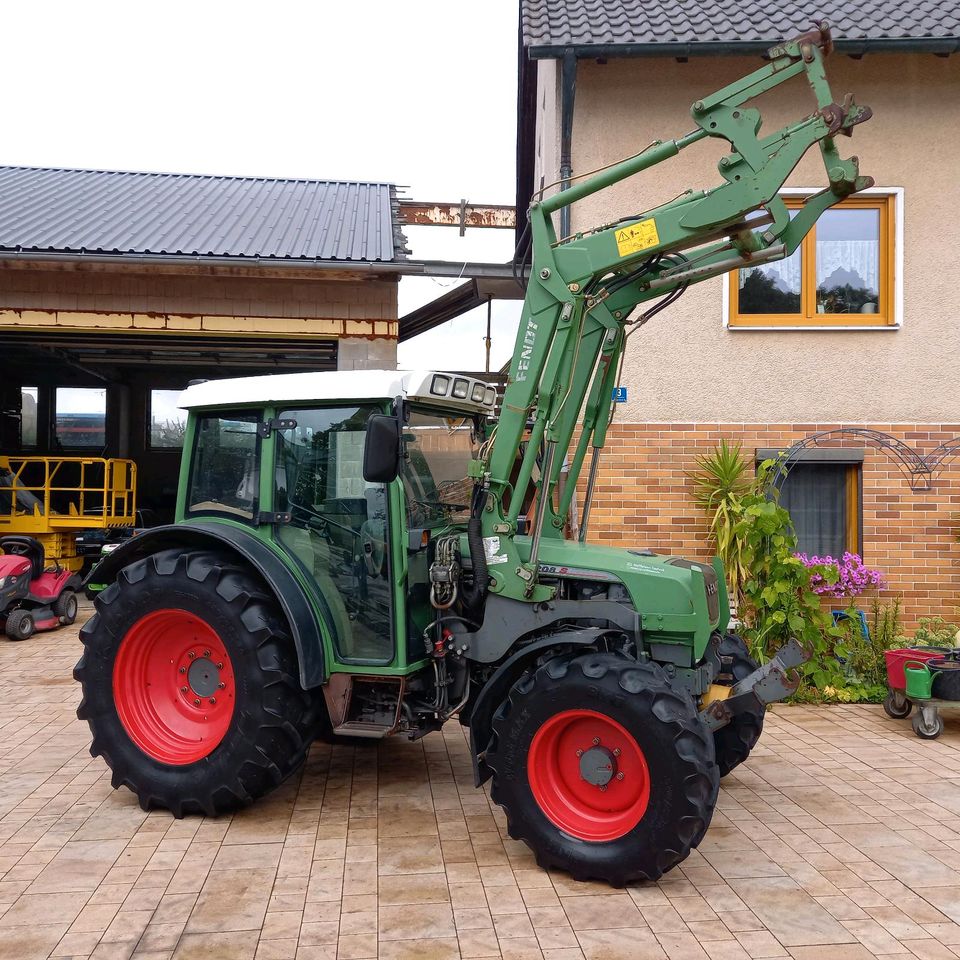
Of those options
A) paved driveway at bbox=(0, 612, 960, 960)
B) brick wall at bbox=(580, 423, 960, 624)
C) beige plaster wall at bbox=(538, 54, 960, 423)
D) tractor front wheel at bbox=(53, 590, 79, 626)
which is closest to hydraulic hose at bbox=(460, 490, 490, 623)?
paved driveway at bbox=(0, 612, 960, 960)

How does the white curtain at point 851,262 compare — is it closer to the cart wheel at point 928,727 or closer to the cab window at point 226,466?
the cart wheel at point 928,727

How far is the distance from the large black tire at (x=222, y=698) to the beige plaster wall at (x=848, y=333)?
409cm

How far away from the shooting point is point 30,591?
30.8 ft

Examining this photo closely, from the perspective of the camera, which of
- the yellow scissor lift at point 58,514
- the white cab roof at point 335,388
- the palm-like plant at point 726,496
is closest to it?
the white cab roof at point 335,388

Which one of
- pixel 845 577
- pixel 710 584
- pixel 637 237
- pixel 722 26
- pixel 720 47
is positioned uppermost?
pixel 722 26

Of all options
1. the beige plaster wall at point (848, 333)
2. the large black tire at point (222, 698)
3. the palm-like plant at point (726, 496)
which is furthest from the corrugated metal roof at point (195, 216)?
the large black tire at point (222, 698)

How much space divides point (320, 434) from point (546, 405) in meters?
1.11

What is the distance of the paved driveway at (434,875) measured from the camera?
Answer: 10.5ft

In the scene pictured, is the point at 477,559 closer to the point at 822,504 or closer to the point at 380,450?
the point at 380,450

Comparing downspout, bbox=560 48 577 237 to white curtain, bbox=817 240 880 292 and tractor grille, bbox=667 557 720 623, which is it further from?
tractor grille, bbox=667 557 720 623

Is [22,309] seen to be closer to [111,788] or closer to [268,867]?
[111,788]

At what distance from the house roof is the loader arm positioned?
364 centimetres

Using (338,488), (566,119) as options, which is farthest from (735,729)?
(566,119)

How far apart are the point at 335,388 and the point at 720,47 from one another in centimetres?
490
